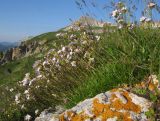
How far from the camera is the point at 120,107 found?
6.27 m

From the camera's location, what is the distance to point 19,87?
39.2ft

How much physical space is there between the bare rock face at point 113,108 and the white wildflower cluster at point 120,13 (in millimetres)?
2603

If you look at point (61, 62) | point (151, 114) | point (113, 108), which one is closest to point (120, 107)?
point (113, 108)

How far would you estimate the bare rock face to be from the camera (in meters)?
6.12

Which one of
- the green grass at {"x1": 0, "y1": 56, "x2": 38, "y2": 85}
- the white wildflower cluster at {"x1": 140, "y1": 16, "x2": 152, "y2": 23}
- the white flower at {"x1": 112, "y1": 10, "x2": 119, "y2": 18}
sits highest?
the white flower at {"x1": 112, "y1": 10, "x2": 119, "y2": 18}

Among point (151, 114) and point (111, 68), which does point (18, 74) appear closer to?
point (111, 68)

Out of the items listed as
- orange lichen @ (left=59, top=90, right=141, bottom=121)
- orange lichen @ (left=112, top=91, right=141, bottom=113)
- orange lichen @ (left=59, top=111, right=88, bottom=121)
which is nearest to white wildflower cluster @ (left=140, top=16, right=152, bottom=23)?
orange lichen @ (left=59, top=90, right=141, bottom=121)

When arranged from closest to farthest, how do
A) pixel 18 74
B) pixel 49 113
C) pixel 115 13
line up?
pixel 49 113
pixel 115 13
pixel 18 74

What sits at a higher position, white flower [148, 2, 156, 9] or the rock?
white flower [148, 2, 156, 9]

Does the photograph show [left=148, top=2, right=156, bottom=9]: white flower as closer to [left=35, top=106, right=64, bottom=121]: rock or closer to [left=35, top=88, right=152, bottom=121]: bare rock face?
[left=35, top=88, right=152, bottom=121]: bare rock face

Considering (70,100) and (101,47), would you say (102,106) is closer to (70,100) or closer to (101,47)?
(70,100)

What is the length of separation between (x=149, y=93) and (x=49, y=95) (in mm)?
4043

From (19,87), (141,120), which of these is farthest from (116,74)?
(19,87)

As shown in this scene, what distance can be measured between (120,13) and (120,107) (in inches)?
123
